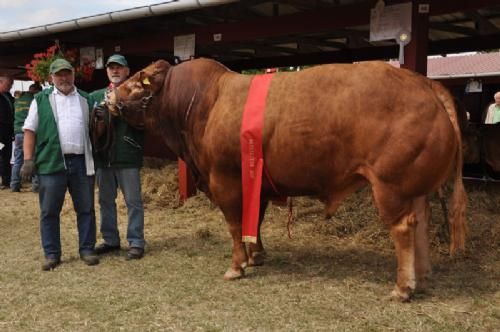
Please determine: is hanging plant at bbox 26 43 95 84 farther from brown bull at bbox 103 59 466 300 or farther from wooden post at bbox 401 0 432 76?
wooden post at bbox 401 0 432 76

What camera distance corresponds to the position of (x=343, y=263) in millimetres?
4609

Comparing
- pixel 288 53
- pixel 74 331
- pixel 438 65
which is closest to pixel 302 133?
pixel 74 331

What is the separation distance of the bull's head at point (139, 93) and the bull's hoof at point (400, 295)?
8.00 ft

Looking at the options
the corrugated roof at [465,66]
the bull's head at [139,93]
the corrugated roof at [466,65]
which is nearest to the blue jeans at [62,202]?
the bull's head at [139,93]

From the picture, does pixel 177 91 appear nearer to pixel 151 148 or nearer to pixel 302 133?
pixel 302 133

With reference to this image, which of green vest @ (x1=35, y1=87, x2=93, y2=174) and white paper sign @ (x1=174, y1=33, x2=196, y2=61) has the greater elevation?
white paper sign @ (x1=174, y1=33, x2=196, y2=61)

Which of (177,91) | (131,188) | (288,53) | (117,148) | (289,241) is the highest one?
(288,53)

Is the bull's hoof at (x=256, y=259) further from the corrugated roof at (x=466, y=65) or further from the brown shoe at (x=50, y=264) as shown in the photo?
the corrugated roof at (x=466, y=65)

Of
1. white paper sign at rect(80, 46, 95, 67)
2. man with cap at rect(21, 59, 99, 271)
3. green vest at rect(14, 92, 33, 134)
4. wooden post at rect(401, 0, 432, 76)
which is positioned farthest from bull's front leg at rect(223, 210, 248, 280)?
green vest at rect(14, 92, 33, 134)

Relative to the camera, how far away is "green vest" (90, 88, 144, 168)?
4.72m

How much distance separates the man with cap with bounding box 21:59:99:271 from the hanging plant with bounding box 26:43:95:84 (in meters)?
3.21

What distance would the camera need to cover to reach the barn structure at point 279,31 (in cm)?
487

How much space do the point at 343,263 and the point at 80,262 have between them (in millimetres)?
2285

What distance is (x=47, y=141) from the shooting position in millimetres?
4355
